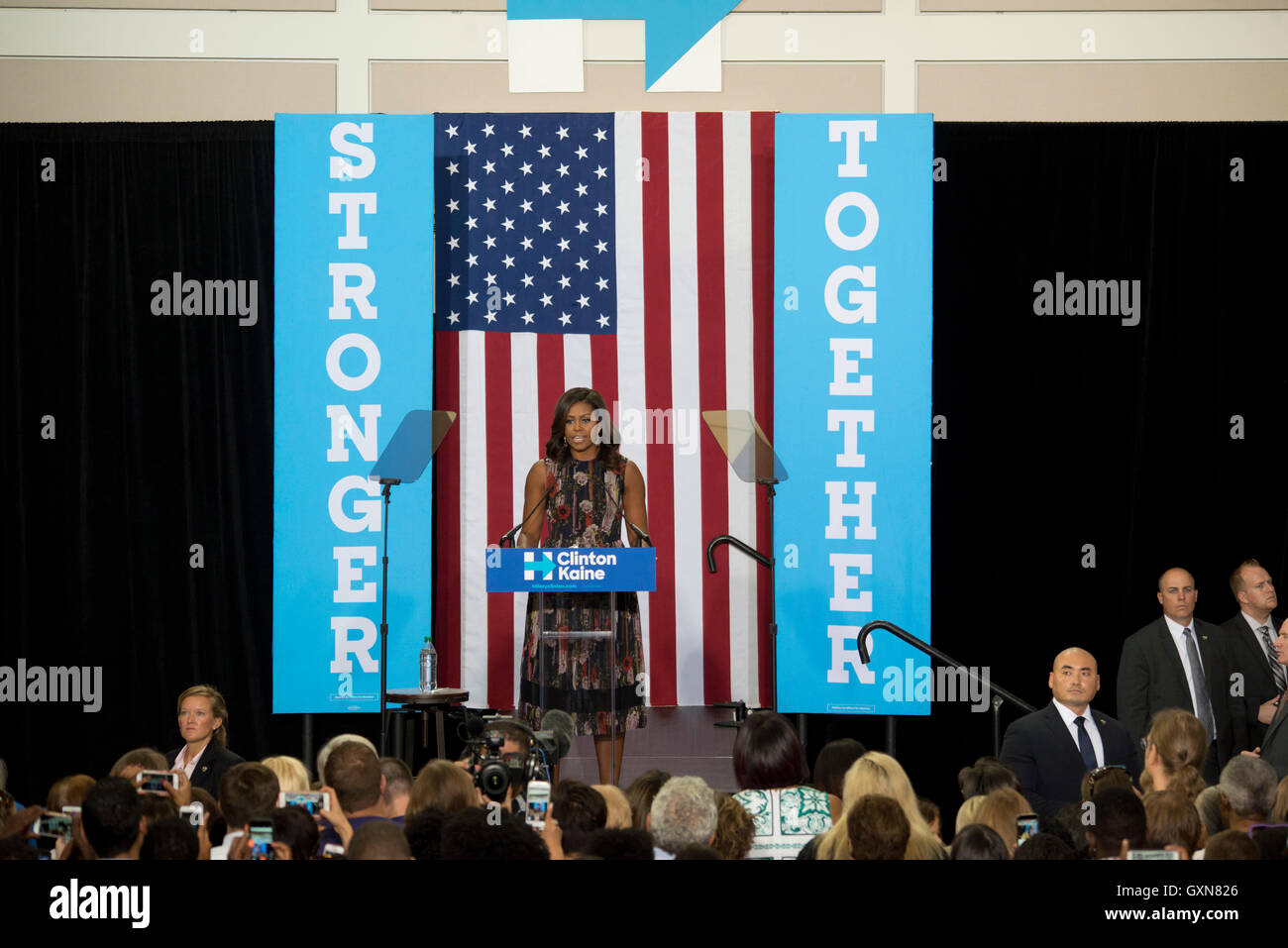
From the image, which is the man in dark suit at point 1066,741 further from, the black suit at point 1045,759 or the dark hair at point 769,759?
the dark hair at point 769,759

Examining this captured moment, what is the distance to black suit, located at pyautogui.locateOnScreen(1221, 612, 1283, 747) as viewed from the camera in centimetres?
697

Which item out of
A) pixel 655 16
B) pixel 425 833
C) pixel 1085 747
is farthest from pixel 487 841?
pixel 655 16

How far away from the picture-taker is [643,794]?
169 inches

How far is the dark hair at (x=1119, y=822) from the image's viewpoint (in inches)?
144

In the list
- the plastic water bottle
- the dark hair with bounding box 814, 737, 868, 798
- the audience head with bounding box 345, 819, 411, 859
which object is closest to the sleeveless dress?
the plastic water bottle

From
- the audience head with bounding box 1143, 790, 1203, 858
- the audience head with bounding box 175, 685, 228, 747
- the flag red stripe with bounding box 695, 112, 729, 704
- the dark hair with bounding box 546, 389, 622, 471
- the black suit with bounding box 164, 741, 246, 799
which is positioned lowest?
the black suit with bounding box 164, 741, 246, 799

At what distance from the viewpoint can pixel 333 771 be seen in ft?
13.2

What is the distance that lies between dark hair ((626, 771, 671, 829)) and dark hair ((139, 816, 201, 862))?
4.17 ft

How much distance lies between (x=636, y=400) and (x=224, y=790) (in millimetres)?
4469

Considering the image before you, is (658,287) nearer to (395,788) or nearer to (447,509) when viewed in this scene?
(447,509)

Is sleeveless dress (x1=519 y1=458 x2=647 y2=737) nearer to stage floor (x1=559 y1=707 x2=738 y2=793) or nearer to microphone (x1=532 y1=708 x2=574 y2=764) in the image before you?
microphone (x1=532 y1=708 x2=574 y2=764)

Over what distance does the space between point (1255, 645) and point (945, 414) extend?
6.96 ft

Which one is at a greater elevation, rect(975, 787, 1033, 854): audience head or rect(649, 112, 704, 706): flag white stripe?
rect(649, 112, 704, 706): flag white stripe
